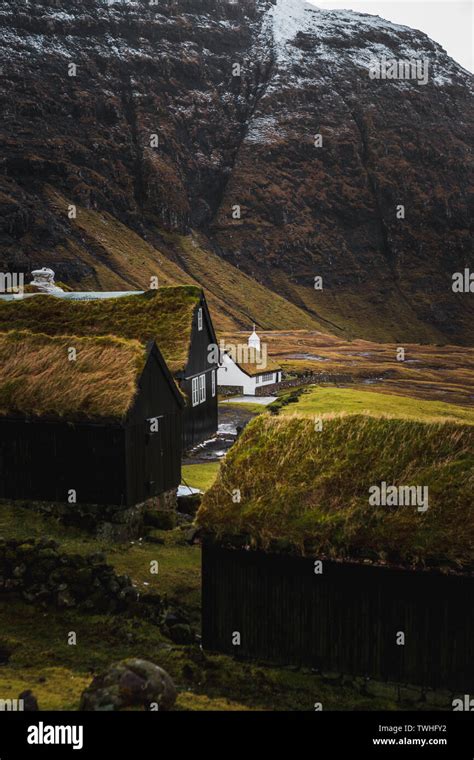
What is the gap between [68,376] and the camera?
1148 inches

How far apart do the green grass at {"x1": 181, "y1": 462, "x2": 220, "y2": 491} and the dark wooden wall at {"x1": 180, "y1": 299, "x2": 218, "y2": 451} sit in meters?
5.19

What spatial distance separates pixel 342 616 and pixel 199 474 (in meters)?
21.9

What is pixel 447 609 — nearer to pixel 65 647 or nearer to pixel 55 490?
pixel 65 647

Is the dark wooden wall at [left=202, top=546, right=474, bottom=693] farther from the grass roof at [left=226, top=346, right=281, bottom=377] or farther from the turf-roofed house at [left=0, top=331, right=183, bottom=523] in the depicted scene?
the grass roof at [left=226, top=346, right=281, bottom=377]

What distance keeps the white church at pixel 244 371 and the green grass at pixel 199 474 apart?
110ft

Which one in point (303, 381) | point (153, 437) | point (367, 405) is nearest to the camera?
point (153, 437)

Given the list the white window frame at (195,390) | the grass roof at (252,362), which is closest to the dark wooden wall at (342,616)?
the white window frame at (195,390)

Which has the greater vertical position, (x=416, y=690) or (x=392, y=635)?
(x=392, y=635)

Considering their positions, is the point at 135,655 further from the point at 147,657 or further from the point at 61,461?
the point at 61,461

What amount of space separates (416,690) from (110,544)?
12420 millimetres

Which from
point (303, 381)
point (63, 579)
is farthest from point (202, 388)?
point (303, 381)
